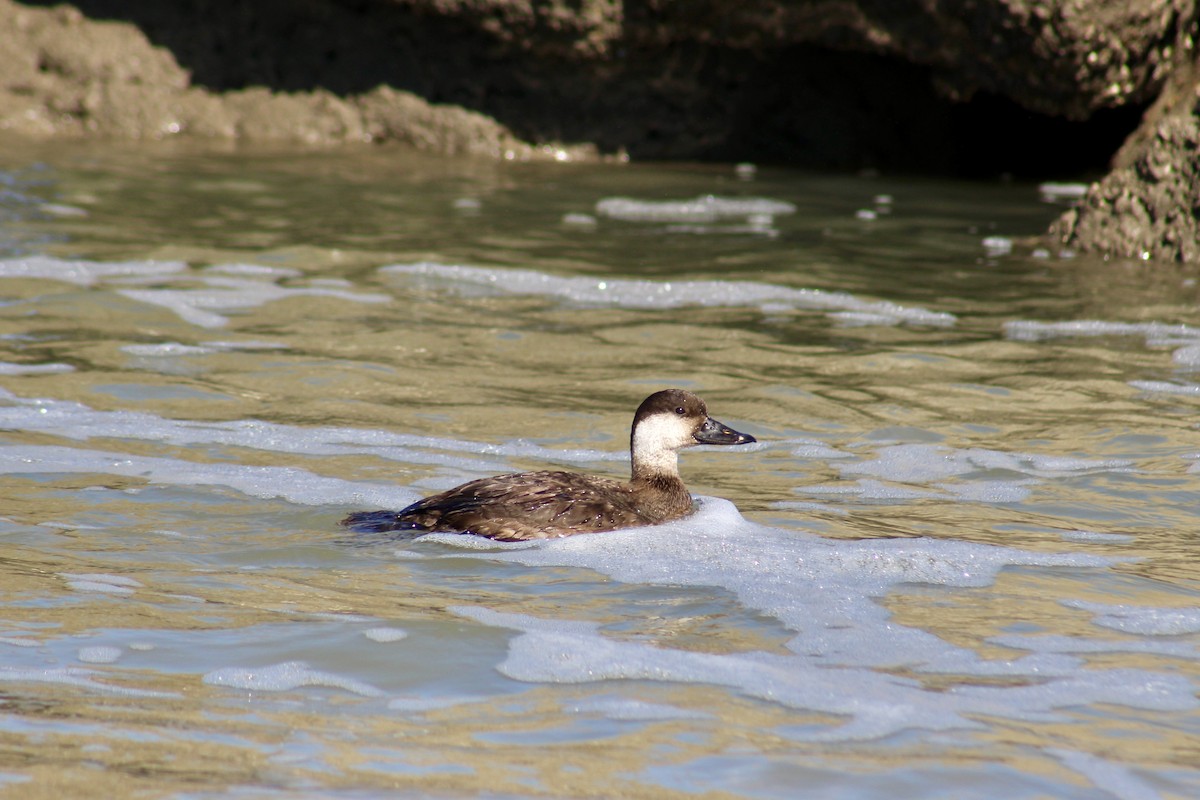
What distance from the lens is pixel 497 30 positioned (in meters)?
15.6

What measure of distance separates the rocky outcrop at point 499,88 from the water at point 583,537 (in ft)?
11.8

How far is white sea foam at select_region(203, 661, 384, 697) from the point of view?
4.42 meters

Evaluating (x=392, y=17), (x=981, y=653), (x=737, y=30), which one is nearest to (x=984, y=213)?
(x=737, y=30)

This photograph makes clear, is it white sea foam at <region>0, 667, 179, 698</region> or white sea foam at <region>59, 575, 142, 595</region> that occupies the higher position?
white sea foam at <region>59, 575, 142, 595</region>

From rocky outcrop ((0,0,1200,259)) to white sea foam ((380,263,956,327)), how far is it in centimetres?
528

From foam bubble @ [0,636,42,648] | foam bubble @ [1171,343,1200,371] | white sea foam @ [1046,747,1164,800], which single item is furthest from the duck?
foam bubble @ [1171,343,1200,371]

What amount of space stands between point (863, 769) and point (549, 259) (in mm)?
7731

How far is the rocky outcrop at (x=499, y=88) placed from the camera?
16.0 m

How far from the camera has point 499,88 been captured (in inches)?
644

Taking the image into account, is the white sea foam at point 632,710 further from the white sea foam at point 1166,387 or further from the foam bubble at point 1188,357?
the foam bubble at point 1188,357

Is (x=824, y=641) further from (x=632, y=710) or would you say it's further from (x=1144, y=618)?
(x=1144, y=618)

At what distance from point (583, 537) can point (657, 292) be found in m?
4.57

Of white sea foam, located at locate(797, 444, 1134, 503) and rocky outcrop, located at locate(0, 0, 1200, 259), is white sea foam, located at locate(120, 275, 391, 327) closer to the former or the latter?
white sea foam, located at locate(797, 444, 1134, 503)

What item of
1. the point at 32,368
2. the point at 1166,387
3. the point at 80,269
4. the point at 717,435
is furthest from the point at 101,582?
the point at 1166,387
